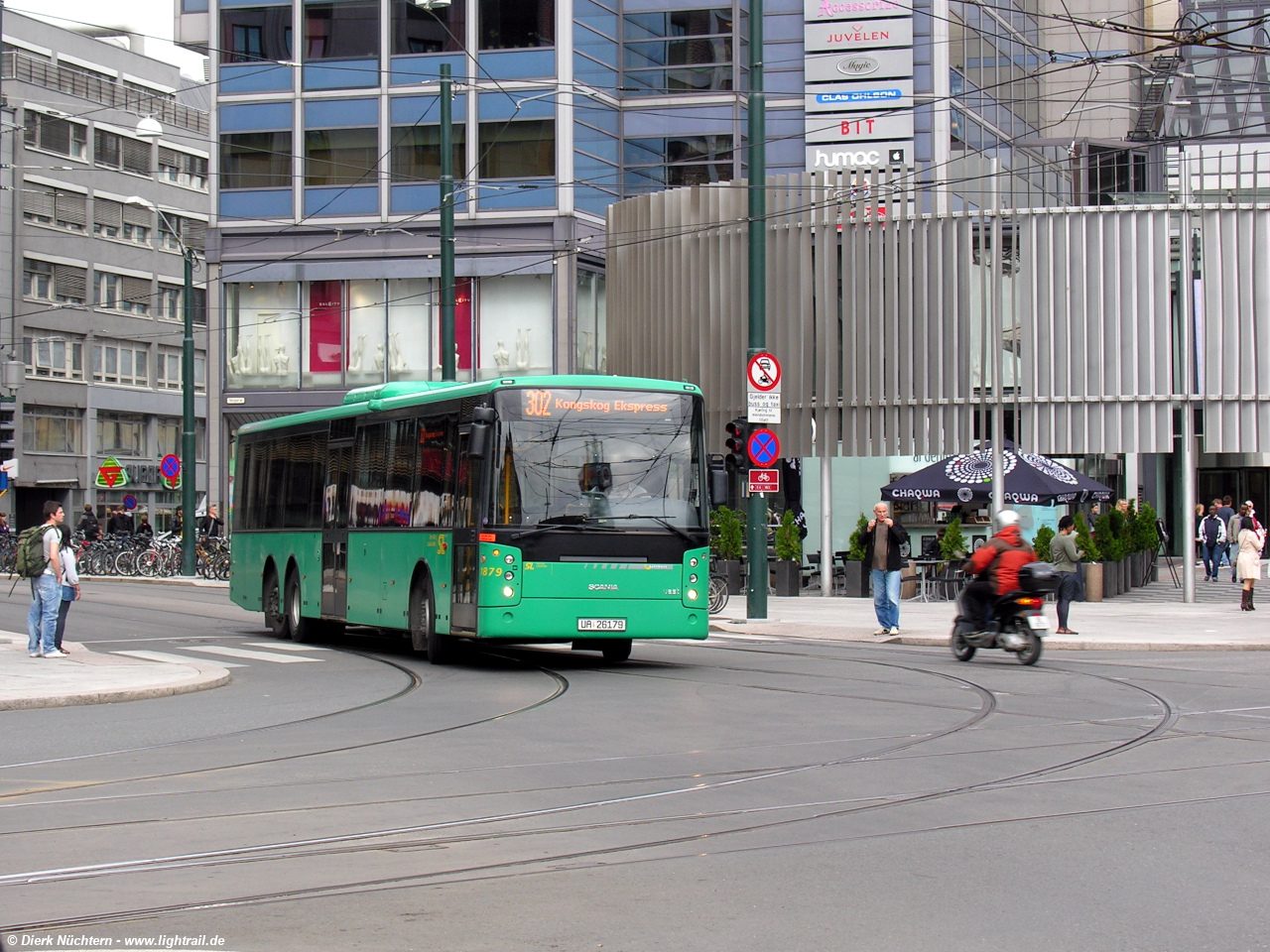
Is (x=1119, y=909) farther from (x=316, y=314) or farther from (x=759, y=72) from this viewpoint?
(x=316, y=314)

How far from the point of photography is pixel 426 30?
46.5 m

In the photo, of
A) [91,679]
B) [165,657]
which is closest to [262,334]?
[165,657]

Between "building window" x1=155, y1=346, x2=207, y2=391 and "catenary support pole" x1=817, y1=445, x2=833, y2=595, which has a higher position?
"building window" x1=155, y1=346, x2=207, y2=391

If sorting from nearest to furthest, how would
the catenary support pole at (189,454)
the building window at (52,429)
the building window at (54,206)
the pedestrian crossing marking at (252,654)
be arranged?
the pedestrian crossing marking at (252,654) < the catenary support pole at (189,454) < the building window at (52,429) < the building window at (54,206)

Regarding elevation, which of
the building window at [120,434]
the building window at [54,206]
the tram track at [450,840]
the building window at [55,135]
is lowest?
the tram track at [450,840]

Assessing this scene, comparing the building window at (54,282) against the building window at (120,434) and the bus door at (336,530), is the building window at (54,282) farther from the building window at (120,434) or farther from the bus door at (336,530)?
the bus door at (336,530)

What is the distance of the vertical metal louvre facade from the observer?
3009cm

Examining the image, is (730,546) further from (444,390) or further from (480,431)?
(480,431)

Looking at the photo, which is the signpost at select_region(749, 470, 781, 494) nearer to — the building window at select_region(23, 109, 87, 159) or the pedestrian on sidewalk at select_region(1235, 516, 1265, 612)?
the pedestrian on sidewalk at select_region(1235, 516, 1265, 612)

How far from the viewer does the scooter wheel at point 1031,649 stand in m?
18.0

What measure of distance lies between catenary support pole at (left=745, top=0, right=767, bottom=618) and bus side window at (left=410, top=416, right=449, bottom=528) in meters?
6.99

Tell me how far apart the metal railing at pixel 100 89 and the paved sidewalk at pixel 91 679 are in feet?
170

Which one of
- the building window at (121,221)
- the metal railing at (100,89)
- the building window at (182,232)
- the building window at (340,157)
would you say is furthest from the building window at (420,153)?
the building window at (121,221)

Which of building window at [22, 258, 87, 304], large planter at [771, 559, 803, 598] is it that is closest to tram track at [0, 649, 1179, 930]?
large planter at [771, 559, 803, 598]
